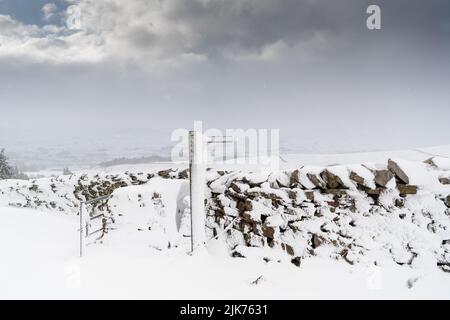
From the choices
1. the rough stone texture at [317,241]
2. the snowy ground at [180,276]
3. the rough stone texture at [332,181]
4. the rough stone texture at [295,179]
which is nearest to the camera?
the snowy ground at [180,276]

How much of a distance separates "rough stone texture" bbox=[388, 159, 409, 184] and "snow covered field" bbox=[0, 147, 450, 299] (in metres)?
0.13

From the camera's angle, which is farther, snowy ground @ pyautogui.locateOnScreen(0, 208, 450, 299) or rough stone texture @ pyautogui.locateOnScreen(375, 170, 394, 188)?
rough stone texture @ pyautogui.locateOnScreen(375, 170, 394, 188)

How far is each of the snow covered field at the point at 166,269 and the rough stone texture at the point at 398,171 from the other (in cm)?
13

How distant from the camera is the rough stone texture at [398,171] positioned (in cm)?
401

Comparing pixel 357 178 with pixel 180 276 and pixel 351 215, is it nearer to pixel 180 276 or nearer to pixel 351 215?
pixel 351 215

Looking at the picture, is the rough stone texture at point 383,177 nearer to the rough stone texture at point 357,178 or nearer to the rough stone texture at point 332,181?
the rough stone texture at point 357,178

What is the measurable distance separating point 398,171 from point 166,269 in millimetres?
3783

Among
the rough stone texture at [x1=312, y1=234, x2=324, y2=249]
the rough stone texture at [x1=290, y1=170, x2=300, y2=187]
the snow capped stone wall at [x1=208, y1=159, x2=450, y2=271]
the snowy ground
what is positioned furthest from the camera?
the rough stone texture at [x1=290, y1=170, x2=300, y2=187]

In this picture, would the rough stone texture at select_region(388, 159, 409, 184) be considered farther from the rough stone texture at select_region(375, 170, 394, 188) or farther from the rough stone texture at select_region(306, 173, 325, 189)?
the rough stone texture at select_region(306, 173, 325, 189)

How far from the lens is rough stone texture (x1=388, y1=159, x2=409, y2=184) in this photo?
4.01 m

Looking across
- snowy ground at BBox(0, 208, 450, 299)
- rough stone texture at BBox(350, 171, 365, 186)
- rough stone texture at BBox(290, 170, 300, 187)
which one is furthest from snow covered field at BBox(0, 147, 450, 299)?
rough stone texture at BBox(290, 170, 300, 187)

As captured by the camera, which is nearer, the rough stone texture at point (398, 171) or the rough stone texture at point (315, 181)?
the rough stone texture at point (398, 171)

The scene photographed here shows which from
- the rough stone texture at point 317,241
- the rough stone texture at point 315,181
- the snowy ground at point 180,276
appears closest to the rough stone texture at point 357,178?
the rough stone texture at point 315,181
